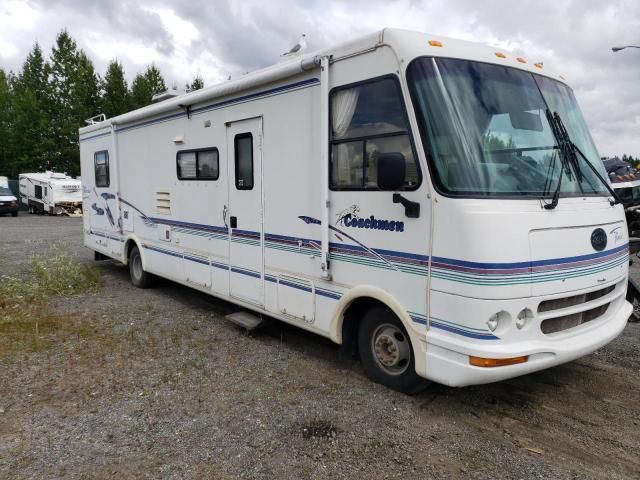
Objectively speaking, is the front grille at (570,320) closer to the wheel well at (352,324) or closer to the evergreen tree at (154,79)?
the wheel well at (352,324)

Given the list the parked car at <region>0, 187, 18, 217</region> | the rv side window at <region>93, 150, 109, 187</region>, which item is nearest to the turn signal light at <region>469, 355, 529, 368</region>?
the rv side window at <region>93, 150, 109, 187</region>

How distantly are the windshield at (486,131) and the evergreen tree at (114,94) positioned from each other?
3555 centimetres

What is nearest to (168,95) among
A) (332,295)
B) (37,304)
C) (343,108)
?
(37,304)

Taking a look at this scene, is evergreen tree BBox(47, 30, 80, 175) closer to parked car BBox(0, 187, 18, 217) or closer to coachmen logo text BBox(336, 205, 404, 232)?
parked car BBox(0, 187, 18, 217)

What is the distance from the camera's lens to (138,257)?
8234 millimetres

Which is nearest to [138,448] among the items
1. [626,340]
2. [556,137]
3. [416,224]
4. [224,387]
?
[224,387]

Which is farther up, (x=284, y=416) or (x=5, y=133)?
(x=5, y=133)

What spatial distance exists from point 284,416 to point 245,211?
7.87 ft

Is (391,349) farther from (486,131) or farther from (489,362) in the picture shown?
(486,131)

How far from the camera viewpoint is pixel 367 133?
4.03m

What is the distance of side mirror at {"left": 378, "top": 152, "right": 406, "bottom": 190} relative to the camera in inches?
140

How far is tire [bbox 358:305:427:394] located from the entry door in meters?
1.46

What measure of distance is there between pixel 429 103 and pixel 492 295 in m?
1.38

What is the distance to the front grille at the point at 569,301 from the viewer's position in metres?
3.55
